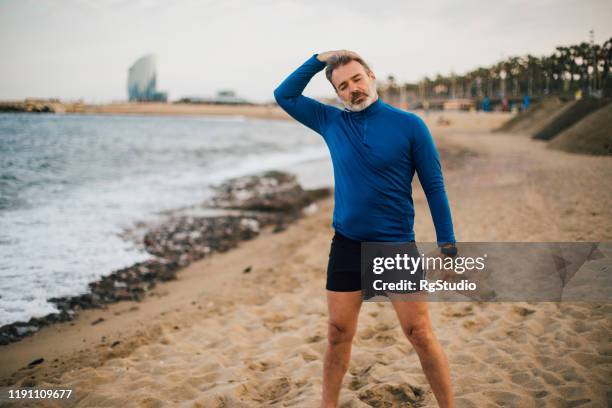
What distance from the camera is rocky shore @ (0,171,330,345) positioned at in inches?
240

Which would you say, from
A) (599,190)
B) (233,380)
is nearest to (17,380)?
(233,380)

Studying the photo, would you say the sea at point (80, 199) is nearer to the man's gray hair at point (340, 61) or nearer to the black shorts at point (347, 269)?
the black shorts at point (347, 269)

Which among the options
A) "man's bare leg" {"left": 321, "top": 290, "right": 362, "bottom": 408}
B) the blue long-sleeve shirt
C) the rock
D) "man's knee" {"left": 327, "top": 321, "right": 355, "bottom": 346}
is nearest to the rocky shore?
the rock

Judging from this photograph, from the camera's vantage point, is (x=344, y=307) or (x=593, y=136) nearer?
(x=344, y=307)

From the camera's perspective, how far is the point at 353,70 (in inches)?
91.2

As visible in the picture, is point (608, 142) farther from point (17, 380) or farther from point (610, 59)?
point (17, 380)

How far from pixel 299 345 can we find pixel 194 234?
5989 mm

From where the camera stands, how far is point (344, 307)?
234cm

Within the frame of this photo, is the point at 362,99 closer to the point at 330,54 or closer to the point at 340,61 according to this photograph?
the point at 340,61

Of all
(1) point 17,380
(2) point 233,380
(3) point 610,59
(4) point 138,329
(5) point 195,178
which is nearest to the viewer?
(2) point 233,380

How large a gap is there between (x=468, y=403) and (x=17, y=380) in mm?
4345

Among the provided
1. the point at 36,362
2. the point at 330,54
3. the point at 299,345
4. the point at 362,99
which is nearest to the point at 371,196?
the point at 362,99

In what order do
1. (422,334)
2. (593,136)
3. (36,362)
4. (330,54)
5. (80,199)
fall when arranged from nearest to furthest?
(422,334) < (330,54) < (36,362) < (593,136) < (80,199)

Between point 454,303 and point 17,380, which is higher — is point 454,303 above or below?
above
